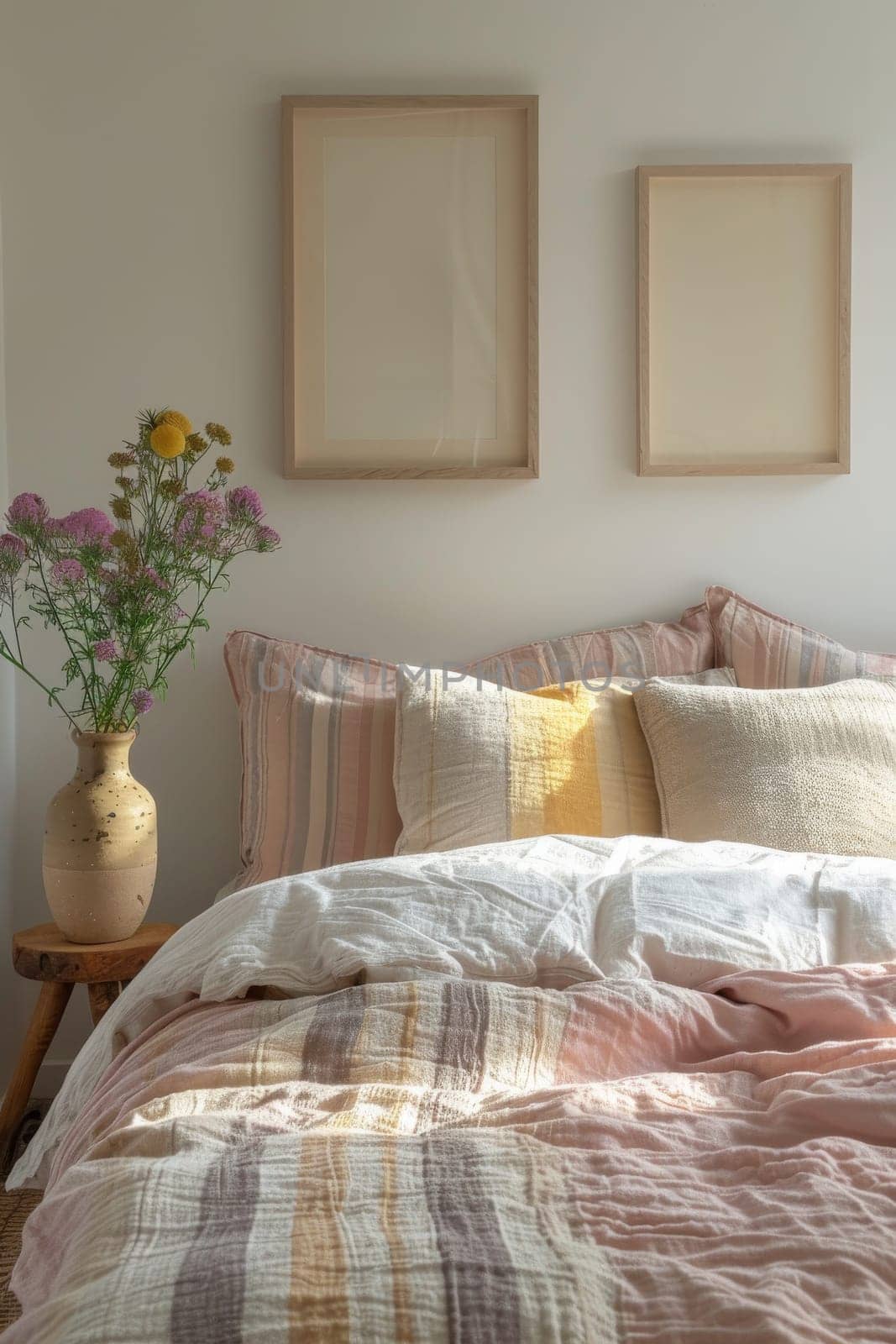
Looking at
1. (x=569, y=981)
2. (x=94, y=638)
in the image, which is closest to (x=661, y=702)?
(x=569, y=981)

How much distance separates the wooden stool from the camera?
6.89 feet

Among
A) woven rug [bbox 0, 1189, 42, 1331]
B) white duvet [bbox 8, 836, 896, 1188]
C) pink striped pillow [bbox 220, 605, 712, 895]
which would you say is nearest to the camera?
white duvet [bbox 8, 836, 896, 1188]

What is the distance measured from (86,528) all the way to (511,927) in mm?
1103

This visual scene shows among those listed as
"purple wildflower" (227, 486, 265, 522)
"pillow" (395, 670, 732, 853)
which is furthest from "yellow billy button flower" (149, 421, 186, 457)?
"pillow" (395, 670, 732, 853)

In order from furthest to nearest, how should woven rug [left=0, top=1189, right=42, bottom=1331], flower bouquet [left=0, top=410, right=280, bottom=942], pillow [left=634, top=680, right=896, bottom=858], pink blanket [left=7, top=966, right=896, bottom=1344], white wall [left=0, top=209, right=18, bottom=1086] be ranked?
1. white wall [left=0, top=209, right=18, bottom=1086]
2. flower bouquet [left=0, top=410, right=280, bottom=942]
3. pillow [left=634, top=680, right=896, bottom=858]
4. woven rug [left=0, top=1189, right=42, bottom=1331]
5. pink blanket [left=7, top=966, right=896, bottom=1344]

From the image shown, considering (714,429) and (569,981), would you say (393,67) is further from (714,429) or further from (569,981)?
(569,981)

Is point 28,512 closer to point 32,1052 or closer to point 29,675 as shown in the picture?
point 29,675

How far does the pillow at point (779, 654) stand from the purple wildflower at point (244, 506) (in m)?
0.98

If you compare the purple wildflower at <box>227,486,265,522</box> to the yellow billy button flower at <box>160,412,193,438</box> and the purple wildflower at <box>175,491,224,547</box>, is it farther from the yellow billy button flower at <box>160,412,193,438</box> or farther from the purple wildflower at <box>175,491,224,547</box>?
the yellow billy button flower at <box>160,412,193,438</box>

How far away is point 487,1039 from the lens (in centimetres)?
120

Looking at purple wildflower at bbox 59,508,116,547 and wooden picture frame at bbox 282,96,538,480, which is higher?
wooden picture frame at bbox 282,96,538,480

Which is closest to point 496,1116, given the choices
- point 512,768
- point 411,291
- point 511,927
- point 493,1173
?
point 493,1173

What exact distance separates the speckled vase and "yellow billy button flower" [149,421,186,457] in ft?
1.69

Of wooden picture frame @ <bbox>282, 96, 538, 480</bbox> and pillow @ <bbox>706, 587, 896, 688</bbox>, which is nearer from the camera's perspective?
pillow @ <bbox>706, 587, 896, 688</bbox>
